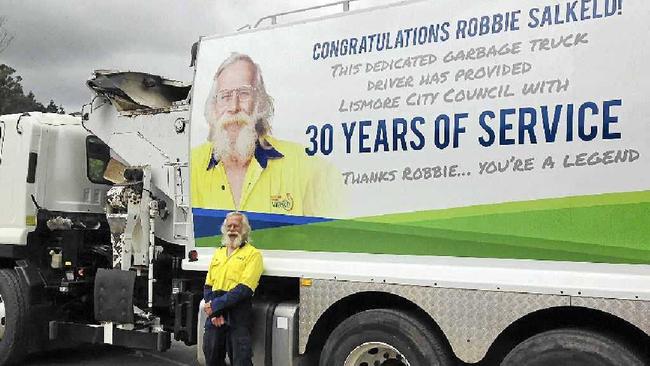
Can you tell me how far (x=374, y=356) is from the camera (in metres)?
4.90

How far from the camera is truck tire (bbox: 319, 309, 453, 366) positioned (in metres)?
4.61

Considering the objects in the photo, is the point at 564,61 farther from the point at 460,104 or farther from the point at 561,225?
the point at 561,225

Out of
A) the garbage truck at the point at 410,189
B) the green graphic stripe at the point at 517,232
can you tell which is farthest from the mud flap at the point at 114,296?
the green graphic stripe at the point at 517,232

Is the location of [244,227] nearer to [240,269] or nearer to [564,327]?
[240,269]

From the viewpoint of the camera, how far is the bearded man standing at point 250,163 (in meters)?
5.20

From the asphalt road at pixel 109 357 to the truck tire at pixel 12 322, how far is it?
68cm

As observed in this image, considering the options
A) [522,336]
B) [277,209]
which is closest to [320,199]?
[277,209]

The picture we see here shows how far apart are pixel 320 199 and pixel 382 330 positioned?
1.10 meters

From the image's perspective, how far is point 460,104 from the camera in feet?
15.1

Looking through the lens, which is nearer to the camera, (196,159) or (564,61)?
(564,61)

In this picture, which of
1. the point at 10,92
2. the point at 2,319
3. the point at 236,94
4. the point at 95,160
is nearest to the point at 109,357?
the point at 2,319

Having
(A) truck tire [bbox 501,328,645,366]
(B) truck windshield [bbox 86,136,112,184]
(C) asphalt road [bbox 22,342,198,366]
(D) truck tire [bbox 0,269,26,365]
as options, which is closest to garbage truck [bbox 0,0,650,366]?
(A) truck tire [bbox 501,328,645,366]

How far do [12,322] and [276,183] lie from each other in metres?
3.67

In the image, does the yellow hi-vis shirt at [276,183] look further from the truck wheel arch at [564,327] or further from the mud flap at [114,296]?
the truck wheel arch at [564,327]
